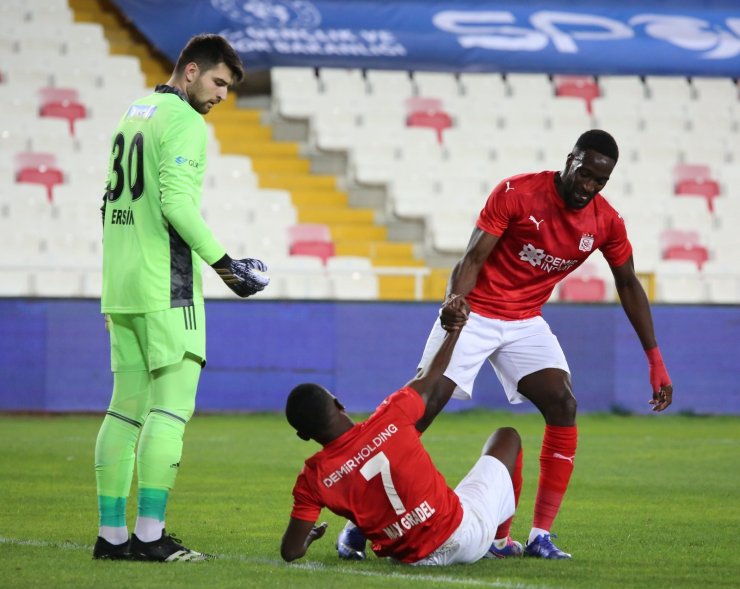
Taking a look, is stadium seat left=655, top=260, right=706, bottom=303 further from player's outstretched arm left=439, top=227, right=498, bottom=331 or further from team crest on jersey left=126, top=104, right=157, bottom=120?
team crest on jersey left=126, top=104, right=157, bottom=120

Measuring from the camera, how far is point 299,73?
18812mm

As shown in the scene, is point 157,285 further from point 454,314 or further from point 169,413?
point 454,314

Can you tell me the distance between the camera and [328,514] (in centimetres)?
732

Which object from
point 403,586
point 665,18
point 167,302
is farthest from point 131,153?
point 665,18

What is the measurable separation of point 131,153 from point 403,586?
6.82ft

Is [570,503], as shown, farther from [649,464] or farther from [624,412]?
[624,412]

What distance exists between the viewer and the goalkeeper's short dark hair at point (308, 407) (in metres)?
4.94

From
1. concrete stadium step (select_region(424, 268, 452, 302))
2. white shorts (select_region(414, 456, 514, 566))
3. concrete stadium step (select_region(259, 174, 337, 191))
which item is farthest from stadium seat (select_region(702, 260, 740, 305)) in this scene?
white shorts (select_region(414, 456, 514, 566))

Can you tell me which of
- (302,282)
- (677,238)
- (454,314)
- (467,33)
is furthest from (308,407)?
(467,33)

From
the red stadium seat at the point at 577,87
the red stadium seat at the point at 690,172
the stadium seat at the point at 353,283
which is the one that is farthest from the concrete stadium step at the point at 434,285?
the red stadium seat at the point at 577,87

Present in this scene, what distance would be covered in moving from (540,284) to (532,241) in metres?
0.28

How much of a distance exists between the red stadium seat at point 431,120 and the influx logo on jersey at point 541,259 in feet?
40.2

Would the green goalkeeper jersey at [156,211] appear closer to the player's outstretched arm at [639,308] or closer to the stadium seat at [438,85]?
the player's outstretched arm at [639,308]

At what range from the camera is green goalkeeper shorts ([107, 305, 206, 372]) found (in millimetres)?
5340
